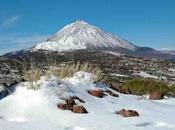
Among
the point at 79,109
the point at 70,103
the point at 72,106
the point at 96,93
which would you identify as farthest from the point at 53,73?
the point at 79,109

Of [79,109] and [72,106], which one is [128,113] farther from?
[72,106]

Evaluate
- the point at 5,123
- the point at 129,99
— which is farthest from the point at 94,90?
the point at 5,123

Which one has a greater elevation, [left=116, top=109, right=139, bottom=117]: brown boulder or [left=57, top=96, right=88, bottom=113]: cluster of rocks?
[left=57, top=96, right=88, bottom=113]: cluster of rocks

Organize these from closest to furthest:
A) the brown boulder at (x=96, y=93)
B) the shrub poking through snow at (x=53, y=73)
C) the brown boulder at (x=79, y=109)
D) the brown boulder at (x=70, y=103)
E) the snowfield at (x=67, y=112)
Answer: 1. the snowfield at (x=67, y=112)
2. the brown boulder at (x=79, y=109)
3. the brown boulder at (x=70, y=103)
4. the shrub poking through snow at (x=53, y=73)
5. the brown boulder at (x=96, y=93)

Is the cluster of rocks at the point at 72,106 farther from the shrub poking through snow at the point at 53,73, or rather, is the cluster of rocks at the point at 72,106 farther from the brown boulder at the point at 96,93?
the brown boulder at the point at 96,93

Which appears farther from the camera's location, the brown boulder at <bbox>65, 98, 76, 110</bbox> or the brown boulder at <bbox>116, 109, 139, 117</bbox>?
the brown boulder at <bbox>65, 98, 76, 110</bbox>

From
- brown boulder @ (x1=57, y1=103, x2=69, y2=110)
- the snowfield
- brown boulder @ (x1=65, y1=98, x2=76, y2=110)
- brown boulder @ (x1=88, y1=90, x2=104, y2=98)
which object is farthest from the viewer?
brown boulder @ (x1=88, y1=90, x2=104, y2=98)

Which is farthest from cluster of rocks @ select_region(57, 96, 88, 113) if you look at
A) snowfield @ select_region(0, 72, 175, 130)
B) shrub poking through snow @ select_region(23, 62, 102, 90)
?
shrub poking through snow @ select_region(23, 62, 102, 90)

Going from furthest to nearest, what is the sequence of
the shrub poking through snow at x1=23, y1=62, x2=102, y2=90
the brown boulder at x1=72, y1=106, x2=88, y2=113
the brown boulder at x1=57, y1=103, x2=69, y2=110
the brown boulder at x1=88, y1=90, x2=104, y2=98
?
the brown boulder at x1=88, y1=90, x2=104, y2=98 < the shrub poking through snow at x1=23, y1=62, x2=102, y2=90 < the brown boulder at x1=57, y1=103, x2=69, y2=110 < the brown boulder at x1=72, y1=106, x2=88, y2=113

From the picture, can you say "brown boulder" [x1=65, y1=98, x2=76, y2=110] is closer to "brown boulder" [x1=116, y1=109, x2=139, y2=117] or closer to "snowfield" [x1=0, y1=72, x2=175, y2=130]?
"snowfield" [x1=0, y1=72, x2=175, y2=130]

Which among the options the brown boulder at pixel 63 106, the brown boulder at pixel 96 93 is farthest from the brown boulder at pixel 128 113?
the brown boulder at pixel 96 93
